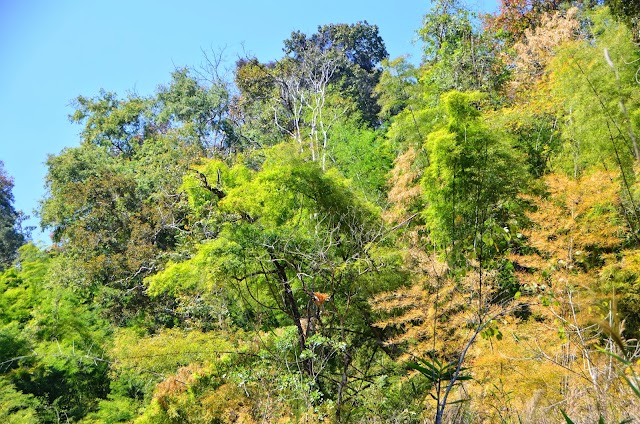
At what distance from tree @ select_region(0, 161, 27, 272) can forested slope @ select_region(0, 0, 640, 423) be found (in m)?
6.51

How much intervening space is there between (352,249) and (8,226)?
703 inches

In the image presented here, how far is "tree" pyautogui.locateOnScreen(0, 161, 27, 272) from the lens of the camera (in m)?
19.8

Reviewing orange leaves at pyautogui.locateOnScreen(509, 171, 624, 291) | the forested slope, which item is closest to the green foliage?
the forested slope

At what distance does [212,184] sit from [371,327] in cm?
292

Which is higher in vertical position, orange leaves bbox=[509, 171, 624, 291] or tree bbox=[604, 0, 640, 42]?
tree bbox=[604, 0, 640, 42]

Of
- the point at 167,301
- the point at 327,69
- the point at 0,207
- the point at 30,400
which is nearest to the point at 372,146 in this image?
the point at 327,69

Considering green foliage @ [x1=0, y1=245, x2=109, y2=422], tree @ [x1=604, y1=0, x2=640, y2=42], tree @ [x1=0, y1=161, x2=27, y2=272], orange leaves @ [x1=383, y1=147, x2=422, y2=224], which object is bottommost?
green foliage @ [x1=0, y1=245, x2=109, y2=422]

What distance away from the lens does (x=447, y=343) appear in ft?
22.9

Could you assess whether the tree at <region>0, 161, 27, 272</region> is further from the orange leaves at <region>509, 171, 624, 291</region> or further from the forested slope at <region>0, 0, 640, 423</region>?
the orange leaves at <region>509, 171, 624, 291</region>

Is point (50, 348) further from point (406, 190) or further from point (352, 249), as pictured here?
point (406, 190)

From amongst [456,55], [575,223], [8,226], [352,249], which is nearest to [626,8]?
[575,223]

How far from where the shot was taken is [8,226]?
20.4 metres

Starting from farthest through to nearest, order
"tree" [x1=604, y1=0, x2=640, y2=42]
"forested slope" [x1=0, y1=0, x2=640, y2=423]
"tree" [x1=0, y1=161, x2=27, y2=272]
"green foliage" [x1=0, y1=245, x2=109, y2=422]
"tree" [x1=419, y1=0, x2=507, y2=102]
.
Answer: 1. "tree" [x1=0, y1=161, x2=27, y2=272]
2. "tree" [x1=419, y1=0, x2=507, y2=102]
3. "green foliage" [x1=0, y1=245, x2=109, y2=422]
4. "tree" [x1=604, y1=0, x2=640, y2=42]
5. "forested slope" [x1=0, y1=0, x2=640, y2=423]

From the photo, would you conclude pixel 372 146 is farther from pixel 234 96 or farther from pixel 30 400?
pixel 30 400
